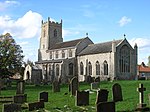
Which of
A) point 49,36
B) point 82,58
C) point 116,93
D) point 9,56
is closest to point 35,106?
point 116,93

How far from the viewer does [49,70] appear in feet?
203

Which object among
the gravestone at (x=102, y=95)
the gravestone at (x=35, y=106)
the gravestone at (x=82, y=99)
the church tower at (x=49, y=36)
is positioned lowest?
the gravestone at (x=35, y=106)

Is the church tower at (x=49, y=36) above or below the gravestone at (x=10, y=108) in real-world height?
above

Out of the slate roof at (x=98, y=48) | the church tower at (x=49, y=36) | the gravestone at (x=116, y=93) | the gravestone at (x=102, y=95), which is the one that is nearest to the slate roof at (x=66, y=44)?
the church tower at (x=49, y=36)

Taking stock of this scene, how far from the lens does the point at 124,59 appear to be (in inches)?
1969

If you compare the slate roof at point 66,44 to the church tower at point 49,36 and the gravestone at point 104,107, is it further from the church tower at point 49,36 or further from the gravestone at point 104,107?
the gravestone at point 104,107

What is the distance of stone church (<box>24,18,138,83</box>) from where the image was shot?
4894 cm

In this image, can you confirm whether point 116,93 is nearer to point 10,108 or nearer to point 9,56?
point 10,108

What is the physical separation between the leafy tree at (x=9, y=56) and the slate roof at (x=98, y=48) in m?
13.0

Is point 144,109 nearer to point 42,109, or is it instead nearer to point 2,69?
point 42,109

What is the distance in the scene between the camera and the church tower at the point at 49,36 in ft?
233

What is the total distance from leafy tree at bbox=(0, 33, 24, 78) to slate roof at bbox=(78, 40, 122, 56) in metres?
13.0

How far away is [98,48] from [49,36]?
2111cm

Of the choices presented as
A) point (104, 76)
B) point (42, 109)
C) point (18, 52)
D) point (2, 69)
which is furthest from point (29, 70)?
point (42, 109)
